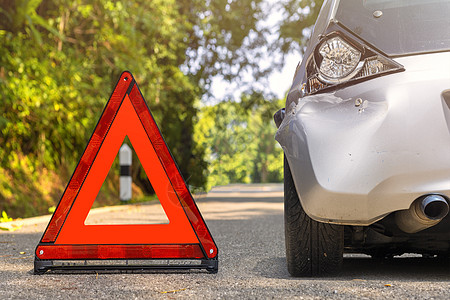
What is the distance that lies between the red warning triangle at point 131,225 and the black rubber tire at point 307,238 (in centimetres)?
52

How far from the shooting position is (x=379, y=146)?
2652 mm

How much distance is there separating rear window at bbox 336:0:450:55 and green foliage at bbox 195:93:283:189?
650 centimetres

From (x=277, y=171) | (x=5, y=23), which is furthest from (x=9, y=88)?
(x=277, y=171)

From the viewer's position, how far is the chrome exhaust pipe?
2.61 metres

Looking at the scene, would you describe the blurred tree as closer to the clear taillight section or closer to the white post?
the white post

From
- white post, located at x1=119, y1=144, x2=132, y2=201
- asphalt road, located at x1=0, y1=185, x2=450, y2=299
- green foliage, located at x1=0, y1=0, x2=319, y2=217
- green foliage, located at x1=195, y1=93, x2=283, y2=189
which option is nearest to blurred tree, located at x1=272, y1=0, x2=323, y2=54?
green foliage, located at x1=0, y1=0, x2=319, y2=217

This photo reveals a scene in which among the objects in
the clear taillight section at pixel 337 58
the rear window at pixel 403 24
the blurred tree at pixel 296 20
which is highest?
the blurred tree at pixel 296 20

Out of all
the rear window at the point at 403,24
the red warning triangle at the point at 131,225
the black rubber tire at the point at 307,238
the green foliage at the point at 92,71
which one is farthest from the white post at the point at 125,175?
the rear window at the point at 403,24

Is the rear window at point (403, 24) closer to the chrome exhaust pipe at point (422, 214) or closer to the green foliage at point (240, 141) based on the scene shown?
the chrome exhaust pipe at point (422, 214)

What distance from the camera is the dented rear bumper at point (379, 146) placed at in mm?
2618

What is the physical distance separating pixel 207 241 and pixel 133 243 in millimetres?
397

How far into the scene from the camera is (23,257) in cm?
434

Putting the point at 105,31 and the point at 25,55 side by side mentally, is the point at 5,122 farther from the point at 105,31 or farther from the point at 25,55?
the point at 105,31

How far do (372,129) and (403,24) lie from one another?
54cm
